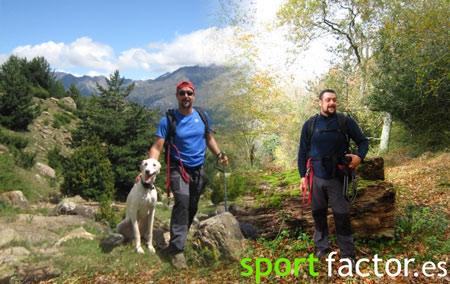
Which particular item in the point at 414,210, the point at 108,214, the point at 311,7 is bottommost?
the point at 108,214

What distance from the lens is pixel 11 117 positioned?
3378 cm

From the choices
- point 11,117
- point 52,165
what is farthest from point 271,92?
point 11,117

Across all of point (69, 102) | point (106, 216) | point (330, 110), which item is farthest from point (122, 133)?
point (69, 102)

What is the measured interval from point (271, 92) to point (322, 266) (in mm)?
24806

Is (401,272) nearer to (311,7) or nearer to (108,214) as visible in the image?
(108,214)

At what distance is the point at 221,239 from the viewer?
21.3 ft

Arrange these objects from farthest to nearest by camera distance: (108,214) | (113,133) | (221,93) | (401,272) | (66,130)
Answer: (66,130) < (221,93) < (113,133) < (108,214) < (401,272)

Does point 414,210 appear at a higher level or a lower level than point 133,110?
lower

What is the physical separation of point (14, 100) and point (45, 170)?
858cm

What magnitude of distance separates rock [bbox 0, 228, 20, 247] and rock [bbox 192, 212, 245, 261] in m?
4.24

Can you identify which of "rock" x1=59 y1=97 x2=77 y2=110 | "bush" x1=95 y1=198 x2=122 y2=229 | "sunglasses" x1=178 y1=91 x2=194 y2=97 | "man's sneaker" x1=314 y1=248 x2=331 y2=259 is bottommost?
"bush" x1=95 y1=198 x2=122 y2=229

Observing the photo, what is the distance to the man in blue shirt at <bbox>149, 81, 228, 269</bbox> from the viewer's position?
6.10 metres

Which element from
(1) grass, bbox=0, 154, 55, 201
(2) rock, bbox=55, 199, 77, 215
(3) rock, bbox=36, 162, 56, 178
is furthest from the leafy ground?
(3) rock, bbox=36, 162, 56, 178

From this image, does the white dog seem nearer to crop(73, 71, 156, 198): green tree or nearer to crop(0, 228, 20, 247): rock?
crop(0, 228, 20, 247): rock
